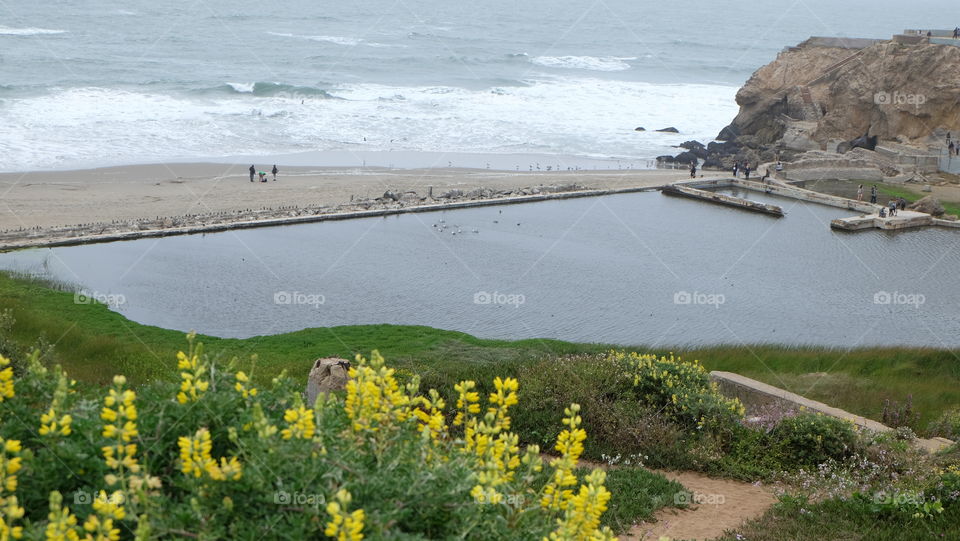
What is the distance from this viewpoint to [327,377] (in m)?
13.8

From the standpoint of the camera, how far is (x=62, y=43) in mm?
91312

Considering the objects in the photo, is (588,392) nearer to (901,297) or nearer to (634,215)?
(901,297)

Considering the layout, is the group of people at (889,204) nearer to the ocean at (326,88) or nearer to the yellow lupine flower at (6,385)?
the ocean at (326,88)

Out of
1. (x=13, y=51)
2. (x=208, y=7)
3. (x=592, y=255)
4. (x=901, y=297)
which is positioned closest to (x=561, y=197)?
(x=592, y=255)

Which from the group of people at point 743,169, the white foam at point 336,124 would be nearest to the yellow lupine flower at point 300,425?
the white foam at point 336,124

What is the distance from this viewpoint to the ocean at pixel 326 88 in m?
58.2

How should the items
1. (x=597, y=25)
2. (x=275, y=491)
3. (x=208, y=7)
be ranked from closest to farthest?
(x=275, y=491)
(x=208, y=7)
(x=597, y=25)

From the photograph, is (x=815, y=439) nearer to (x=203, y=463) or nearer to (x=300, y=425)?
(x=300, y=425)

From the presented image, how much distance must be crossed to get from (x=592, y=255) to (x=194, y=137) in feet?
108

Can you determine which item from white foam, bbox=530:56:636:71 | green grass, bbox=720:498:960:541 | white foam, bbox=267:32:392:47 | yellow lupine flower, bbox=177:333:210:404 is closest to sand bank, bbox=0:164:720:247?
green grass, bbox=720:498:960:541
